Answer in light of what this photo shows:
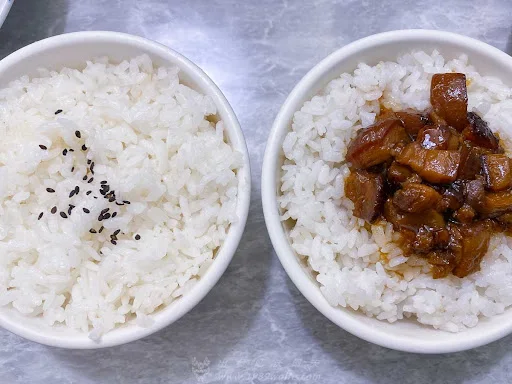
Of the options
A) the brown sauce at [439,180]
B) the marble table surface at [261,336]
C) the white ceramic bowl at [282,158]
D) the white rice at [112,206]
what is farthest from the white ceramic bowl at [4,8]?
the brown sauce at [439,180]

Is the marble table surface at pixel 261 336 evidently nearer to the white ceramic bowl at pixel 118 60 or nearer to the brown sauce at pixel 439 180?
the white ceramic bowl at pixel 118 60

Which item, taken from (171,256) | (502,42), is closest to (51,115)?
(171,256)

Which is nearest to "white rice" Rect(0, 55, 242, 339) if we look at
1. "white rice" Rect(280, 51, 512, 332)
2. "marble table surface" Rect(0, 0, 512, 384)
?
"white rice" Rect(280, 51, 512, 332)

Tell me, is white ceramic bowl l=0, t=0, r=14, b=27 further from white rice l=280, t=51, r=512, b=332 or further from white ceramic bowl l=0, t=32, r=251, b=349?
white rice l=280, t=51, r=512, b=332

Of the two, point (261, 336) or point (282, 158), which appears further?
point (261, 336)

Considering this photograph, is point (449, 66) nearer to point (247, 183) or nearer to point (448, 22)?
point (448, 22)

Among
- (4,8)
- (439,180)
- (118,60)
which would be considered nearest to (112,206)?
(118,60)

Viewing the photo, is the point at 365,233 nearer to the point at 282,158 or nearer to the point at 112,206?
the point at 282,158
